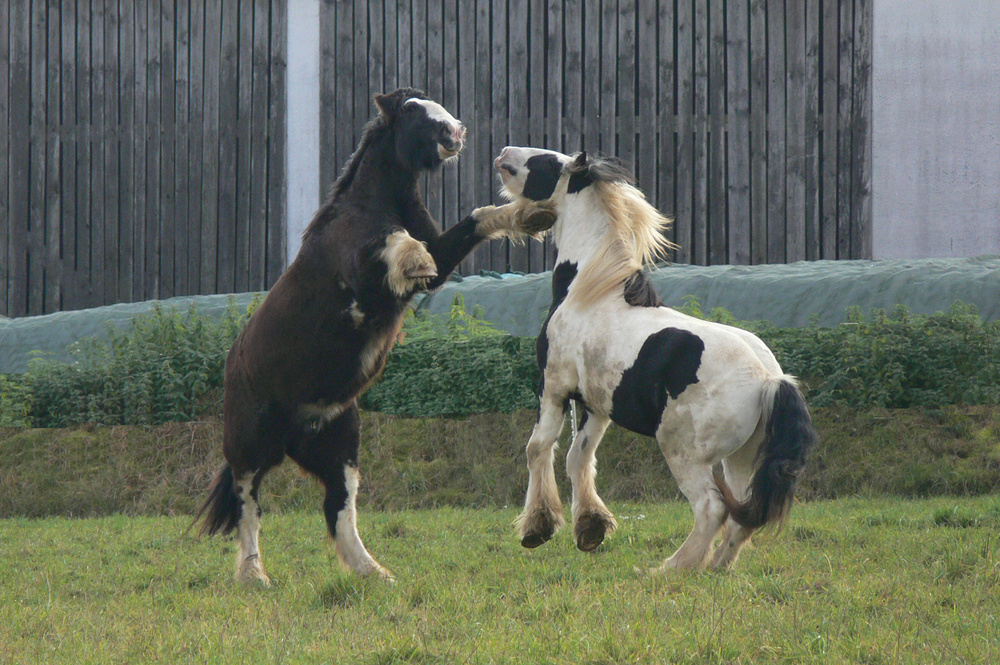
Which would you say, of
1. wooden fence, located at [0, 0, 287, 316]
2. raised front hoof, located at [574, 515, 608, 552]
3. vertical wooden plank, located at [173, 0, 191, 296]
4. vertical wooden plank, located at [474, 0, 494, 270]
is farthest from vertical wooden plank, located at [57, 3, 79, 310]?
raised front hoof, located at [574, 515, 608, 552]

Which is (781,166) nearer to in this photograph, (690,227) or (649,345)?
(690,227)

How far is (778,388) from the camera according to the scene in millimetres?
4770

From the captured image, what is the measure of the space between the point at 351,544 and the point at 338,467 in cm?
46

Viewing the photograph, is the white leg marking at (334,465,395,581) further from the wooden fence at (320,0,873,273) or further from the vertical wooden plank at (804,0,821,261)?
the vertical wooden plank at (804,0,821,261)

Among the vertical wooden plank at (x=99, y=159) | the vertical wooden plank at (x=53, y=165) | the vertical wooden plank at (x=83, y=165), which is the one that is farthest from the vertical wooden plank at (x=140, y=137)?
the vertical wooden plank at (x=53, y=165)

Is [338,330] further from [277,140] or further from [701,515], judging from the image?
[277,140]

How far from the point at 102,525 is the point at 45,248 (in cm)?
634

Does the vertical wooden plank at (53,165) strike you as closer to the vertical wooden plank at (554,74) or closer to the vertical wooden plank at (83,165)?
the vertical wooden plank at (83,165)

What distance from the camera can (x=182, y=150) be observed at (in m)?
13.1

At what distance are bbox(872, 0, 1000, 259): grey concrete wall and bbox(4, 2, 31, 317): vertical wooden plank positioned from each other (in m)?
10.1

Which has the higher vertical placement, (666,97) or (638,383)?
(666,97)

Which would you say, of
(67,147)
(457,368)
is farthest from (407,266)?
(67,147)

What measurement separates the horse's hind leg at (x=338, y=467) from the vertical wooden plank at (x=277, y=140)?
6922 millimetres

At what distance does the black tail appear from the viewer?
19.8 feet
